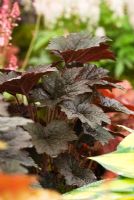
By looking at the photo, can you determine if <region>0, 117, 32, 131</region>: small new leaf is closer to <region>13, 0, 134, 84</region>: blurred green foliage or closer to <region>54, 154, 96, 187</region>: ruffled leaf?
<region>54, 154, 96, 187</region>: ruffled leaf

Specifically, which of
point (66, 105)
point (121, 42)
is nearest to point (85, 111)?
point (66, 105)

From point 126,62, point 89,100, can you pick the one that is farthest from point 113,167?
point 126,62

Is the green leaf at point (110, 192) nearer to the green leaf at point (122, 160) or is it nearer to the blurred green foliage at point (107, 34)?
the green leaf at point (122, 160)

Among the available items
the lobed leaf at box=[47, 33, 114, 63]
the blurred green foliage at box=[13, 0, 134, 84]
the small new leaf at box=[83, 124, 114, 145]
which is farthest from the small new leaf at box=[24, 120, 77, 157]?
the blurred green foliage at box=[13, 0, 134, 84]

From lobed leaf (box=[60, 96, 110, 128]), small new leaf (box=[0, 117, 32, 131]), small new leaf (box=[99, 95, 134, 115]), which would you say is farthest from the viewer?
small new leaf (box=[99, 95, 134, 115])

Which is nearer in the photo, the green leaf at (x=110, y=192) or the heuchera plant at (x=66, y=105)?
the green leaf at (x=110, y=192)

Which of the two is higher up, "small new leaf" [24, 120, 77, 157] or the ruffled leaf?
"small new leaf" [24, 120, 77, 157]

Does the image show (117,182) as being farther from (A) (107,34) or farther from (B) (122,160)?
(A) (107,34)

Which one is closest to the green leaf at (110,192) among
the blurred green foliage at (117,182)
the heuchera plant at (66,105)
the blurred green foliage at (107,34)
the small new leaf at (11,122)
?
the blurred green foliage at (117,182)

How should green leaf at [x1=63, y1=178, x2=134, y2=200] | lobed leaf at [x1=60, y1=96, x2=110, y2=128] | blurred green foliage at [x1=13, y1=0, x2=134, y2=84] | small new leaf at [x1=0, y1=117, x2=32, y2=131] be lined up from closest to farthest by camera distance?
small new leaf at [x1=0, y1=117, x2=32, y2=131]
green leaf at [x1=63, y1=178, x2=134, y2=200]
lobed leaf at [x1=60, y1=96, x2=110, y2=128]
blurred green foliage at [x1=13, y1=0, x2=134, y2=84]
